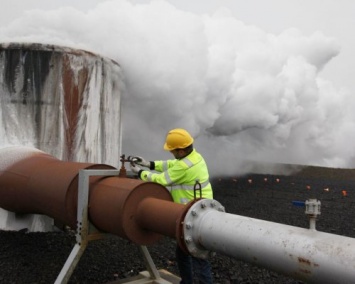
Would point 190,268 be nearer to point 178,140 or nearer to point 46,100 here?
point 178,140

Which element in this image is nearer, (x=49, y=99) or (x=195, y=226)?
(x=195, y=226)

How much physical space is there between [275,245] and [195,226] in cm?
60

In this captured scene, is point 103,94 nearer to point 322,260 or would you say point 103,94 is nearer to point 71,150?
point 71,150

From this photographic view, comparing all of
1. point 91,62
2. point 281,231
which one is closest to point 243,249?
point 281,231

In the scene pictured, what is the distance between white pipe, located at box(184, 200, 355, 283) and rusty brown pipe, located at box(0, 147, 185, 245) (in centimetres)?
19

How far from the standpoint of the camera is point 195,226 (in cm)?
255

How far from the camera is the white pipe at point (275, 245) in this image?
1.85 m

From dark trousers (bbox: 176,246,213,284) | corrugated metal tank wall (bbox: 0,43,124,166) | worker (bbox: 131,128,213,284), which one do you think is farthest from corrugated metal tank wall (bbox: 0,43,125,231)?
dark trousers (bbox: 176,246,213,284)

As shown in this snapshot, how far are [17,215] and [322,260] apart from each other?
4.59 m

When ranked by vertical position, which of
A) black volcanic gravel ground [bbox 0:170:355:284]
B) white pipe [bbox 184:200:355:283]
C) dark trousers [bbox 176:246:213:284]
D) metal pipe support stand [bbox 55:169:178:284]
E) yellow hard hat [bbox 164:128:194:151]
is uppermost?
yellow hard hat [bbox 164:128:194:151]

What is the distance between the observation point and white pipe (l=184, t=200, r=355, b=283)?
6.07ft

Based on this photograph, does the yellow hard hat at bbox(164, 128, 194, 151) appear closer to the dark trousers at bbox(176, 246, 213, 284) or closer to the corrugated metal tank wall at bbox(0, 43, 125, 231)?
the dark trousers at bbox(176, 246, 213, 284)

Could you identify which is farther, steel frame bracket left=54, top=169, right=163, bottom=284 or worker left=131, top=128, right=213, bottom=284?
worker left=131, top=128, right=213, bottom=284

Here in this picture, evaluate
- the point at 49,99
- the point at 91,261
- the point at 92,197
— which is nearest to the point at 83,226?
the point at 92,197
